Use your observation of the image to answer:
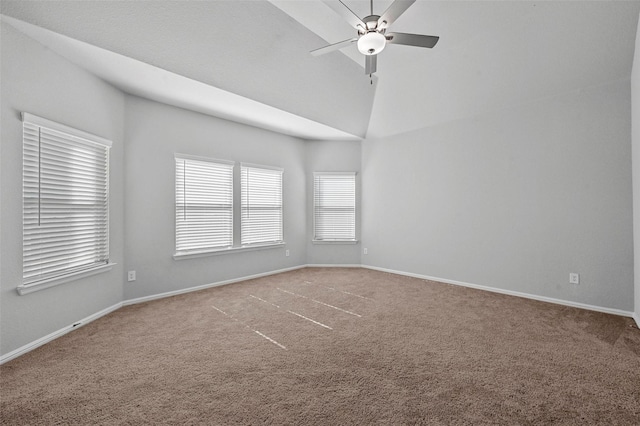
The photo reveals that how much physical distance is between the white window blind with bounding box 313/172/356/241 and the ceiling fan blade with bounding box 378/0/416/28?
12.6 feet

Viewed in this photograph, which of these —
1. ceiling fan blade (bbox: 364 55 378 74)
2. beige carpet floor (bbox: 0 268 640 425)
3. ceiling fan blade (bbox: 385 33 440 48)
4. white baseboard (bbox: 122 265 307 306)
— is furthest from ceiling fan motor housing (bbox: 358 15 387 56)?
white baseboard (bbox: 122 265 307 306)

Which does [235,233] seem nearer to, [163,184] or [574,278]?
[163,184]

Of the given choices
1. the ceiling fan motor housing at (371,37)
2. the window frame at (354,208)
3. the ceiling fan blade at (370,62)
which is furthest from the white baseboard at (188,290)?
the ceiling fan motor housing at (371,37)

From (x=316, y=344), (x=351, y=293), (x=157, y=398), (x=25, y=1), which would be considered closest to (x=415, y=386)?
(x=316, y=344)

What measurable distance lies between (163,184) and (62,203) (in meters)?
1.31

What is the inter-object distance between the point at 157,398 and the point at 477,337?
9.03 ft

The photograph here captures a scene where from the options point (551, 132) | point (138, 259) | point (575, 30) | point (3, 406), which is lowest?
point (3, 406)

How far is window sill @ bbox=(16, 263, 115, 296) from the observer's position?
2516 mm

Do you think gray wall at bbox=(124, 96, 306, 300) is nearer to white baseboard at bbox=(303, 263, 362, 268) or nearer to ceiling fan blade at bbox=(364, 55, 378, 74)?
white baseboard at bbox=(303, 263, 362, 268)

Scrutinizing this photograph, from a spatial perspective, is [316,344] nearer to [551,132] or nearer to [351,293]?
[351,293]

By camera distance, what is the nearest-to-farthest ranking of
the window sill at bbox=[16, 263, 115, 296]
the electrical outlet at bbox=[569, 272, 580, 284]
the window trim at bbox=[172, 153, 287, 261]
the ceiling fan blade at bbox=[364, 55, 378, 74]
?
the window sill at bbox=[16, 263, 115, 296], the ceiling fan blade at bbox=[364, 55, 378, 74], the electrical outlet at bbox=[569, 272, 580, 284], the window trim at bbox=[172, 153, 287, 261]

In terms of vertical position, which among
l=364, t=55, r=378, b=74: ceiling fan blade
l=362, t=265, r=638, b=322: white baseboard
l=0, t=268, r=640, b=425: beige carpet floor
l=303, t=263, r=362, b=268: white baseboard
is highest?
l=364, t=55, r=378, b=74: ceiling fan blade

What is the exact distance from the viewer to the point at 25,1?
2230 mm

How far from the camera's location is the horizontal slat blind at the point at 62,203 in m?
2.61
